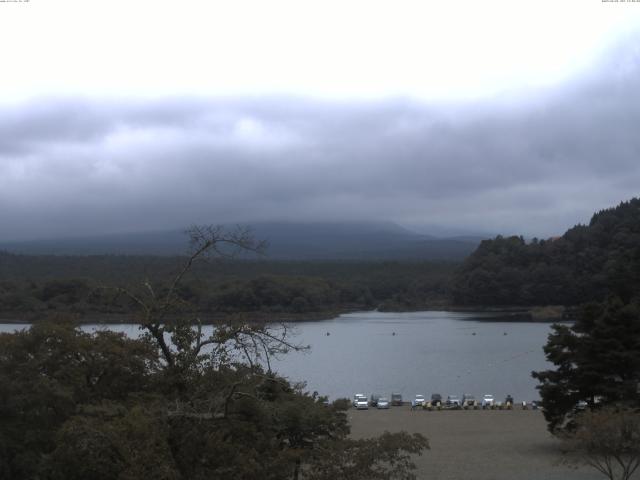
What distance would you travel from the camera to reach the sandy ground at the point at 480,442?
17047 mm

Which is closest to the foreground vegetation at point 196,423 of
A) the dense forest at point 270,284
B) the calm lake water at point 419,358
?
the calm lake water at point 419,358

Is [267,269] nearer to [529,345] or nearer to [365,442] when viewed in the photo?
[529,345]

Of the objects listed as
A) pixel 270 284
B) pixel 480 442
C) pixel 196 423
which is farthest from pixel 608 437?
pixel 270 284

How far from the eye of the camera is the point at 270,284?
72.9m

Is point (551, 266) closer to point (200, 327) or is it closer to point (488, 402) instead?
point (488, 402)

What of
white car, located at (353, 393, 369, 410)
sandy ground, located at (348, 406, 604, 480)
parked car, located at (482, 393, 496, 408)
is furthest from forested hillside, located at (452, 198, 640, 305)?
sandy ground, located at (348, 406, 604, 480)

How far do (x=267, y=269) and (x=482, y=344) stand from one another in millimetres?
49649

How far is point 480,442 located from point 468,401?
962 centimetres

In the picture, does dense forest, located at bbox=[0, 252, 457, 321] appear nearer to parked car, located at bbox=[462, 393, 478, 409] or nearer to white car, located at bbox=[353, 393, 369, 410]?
white car, located at bbox=[353, 393, 369, 410]

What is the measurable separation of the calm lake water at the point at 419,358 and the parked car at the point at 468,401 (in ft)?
7.32

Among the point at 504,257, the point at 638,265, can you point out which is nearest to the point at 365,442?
the point at 638,265

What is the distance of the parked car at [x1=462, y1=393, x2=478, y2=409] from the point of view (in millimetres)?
30355

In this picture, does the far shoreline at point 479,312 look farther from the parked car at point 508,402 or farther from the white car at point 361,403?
the parked car at point 508,402

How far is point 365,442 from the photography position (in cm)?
792
